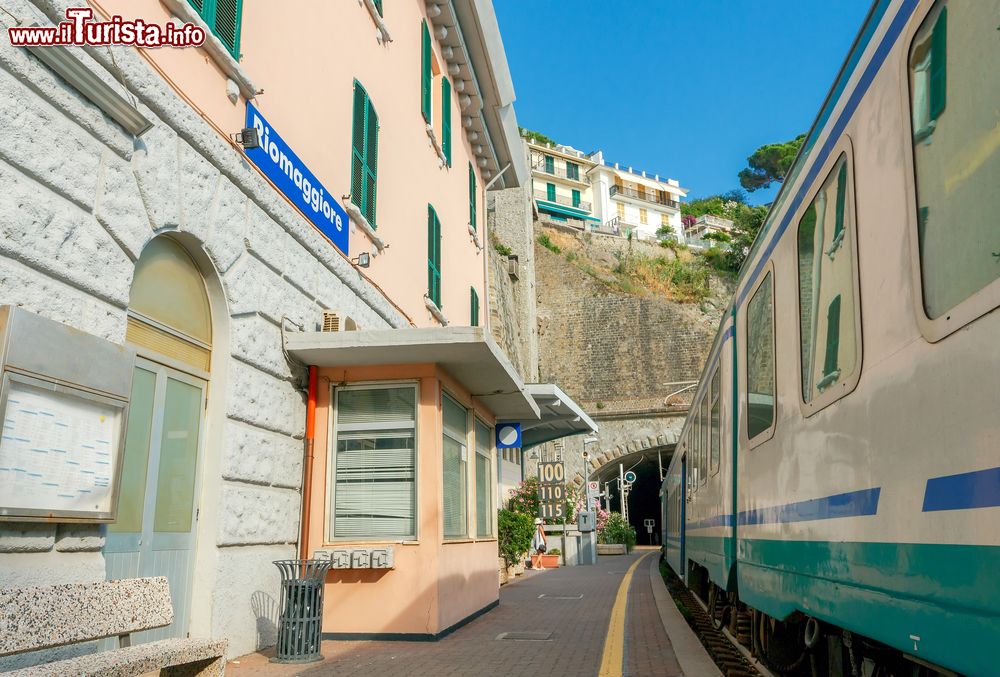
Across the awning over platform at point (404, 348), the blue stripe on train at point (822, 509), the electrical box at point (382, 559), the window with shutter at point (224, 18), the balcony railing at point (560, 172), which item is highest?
the balcony railing at point (560, 172)

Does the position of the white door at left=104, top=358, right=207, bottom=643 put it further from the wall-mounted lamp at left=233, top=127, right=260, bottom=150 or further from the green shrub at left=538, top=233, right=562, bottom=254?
the green shrub at left=538, top=233, right=562, bottom=254

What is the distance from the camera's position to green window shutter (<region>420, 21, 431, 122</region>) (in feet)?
44.7

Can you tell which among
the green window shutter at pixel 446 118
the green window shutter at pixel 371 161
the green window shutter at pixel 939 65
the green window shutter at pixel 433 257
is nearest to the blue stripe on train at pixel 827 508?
the green window shutter at pixel 939 65

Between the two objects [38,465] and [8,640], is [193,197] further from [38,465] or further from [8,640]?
[8,640]

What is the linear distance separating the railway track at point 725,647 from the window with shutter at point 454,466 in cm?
297

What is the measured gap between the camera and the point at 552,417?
15.5 m

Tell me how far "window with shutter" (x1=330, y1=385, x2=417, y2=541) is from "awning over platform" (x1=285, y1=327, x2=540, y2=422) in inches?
16.7

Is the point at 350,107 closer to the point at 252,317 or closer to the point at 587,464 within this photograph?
the point at 252,317

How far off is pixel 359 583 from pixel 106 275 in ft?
14.1

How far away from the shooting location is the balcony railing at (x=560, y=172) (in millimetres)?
80062

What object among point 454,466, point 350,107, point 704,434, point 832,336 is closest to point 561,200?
point 350,107

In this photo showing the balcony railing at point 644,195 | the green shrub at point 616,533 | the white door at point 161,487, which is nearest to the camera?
the white door at point 161,487

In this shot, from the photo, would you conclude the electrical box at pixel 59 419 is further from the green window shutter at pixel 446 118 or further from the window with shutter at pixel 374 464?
the green window shutter at pixel 446 118

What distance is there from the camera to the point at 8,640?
3.52m
